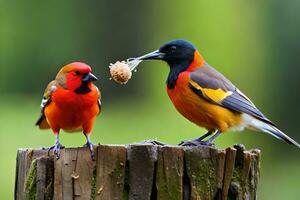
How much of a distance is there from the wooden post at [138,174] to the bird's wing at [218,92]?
7.96 ft

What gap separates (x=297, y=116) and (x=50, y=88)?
13703 mm

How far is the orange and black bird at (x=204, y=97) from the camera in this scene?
9438 millimetres

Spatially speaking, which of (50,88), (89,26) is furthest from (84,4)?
(50,88)

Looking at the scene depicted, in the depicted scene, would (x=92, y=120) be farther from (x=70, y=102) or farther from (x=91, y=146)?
(x=91, y=146)

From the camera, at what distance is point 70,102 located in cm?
895

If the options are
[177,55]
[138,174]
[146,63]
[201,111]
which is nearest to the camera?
[138,174]

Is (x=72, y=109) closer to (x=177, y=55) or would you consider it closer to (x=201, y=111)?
(x=201, y=111)

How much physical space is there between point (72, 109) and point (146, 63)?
1764 cm

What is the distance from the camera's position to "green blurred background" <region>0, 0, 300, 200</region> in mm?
16719

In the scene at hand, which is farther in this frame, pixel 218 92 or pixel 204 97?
pixel 218 92

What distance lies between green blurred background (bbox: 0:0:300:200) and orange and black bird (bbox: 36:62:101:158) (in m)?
5.33

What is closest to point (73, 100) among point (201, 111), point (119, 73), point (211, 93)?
point (119, 73)

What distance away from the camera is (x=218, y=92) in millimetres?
9609

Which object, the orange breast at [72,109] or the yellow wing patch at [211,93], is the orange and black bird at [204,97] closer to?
the yellow wing patch at [211,93]
